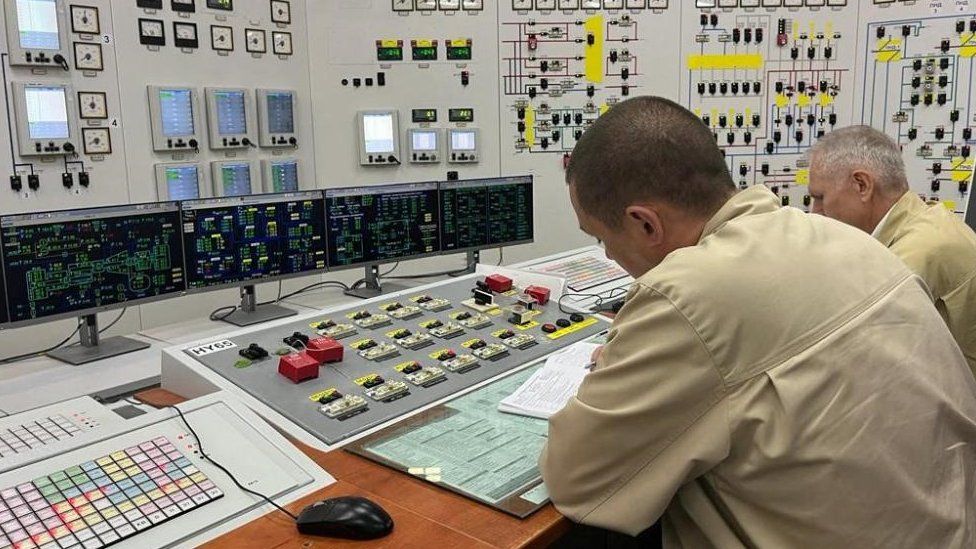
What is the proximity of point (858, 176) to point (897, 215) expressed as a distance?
0.52ft

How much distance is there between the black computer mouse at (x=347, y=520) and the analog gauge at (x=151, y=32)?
3.40 meters

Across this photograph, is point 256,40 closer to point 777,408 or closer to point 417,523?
point 417,523

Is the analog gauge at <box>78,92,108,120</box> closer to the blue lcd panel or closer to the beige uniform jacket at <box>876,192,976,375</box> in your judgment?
the blue lcd panel

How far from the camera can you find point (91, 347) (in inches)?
96.3

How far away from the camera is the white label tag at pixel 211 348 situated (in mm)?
1839

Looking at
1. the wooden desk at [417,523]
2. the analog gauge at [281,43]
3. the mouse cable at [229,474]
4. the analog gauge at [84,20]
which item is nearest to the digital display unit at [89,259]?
the mouse cable at [229,474]

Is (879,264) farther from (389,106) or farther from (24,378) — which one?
(389,106)

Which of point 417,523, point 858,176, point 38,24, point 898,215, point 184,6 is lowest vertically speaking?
point 417,523

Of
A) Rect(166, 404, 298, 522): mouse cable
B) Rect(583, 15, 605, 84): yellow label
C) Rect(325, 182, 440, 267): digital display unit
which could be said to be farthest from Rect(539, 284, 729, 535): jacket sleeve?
Rect(583, 15, 605, 84): yellow label

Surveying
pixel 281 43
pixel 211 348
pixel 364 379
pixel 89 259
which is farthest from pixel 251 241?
pixel 281 43

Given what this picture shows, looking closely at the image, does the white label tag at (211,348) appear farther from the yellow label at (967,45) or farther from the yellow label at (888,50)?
the yellow label at (967,45)

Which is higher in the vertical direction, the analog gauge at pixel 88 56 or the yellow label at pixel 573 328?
the analog gauge at pixel 88 56

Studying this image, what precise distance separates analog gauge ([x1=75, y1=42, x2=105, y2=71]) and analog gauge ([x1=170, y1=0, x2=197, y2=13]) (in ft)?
1.53

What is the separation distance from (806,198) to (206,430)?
183 inches
